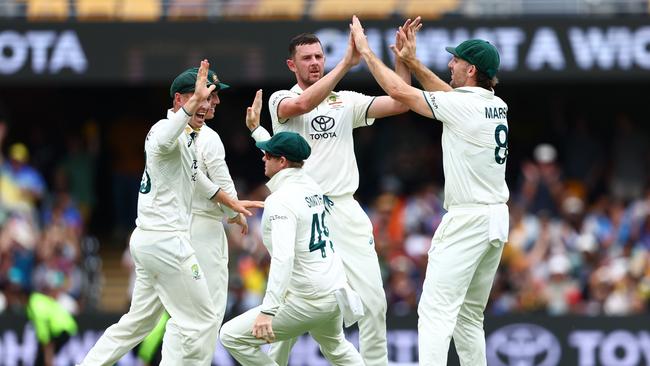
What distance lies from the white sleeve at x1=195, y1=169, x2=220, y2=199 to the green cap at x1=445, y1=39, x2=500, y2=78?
213 cm

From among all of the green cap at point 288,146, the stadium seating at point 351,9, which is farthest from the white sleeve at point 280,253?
the stadium seating at point 351,9

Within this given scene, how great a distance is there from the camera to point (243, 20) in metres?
17.8

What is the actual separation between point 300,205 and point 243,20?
27.6 feet

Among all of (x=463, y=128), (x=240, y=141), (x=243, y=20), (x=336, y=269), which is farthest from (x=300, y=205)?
(x=240, y=141)

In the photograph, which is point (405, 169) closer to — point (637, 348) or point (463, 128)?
point (637, 348)

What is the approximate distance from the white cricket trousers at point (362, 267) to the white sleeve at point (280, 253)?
2.69ft

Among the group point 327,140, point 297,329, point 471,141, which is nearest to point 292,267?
point 297,329

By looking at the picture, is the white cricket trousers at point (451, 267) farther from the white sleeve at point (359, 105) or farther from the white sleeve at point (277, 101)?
the white sleeve at point (277, 101)

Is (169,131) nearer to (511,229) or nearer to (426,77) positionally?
(426,77)

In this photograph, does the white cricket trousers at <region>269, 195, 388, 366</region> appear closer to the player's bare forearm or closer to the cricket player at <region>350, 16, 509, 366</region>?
the cricket player at <region>350, 16, 509, 366</region>

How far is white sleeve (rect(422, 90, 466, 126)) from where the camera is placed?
9.82 metres

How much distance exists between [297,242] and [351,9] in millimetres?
8550

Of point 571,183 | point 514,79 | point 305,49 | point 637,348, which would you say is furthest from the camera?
point 571,183

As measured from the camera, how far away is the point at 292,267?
961 cm
